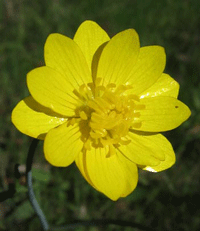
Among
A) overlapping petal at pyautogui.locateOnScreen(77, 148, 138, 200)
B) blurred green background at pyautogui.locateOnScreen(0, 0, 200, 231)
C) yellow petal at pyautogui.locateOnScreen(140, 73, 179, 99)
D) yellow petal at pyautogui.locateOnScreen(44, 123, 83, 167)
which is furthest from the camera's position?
blurred green background at pyautogui.locateOnScreen(0, 0, 200, 231)

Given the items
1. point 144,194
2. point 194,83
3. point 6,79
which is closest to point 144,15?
point 194,83

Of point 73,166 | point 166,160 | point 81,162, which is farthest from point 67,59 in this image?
A: point 73,166

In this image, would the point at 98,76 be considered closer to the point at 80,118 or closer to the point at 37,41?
the point at 80,118

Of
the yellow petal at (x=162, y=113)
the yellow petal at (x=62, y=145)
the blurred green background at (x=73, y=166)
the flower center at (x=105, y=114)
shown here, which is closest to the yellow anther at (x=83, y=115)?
the flower center at (x=105, y=114)

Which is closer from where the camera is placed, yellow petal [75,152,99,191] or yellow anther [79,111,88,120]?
yellow petal [75,152,99,191]

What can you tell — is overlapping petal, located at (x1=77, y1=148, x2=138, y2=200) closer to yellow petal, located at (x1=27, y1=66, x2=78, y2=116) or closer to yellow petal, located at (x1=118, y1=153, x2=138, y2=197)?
yellow petal, located at (x1=118, y1=153, x2=138, y2=197)

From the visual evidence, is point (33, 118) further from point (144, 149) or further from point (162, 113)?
point (162, 113)

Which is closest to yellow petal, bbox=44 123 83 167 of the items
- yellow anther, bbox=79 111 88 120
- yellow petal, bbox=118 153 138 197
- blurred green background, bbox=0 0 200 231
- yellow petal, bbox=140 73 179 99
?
yellow anther, bbox=79 111 88 120

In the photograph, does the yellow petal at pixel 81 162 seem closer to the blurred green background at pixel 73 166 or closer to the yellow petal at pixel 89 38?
the yellow petal at pixel 89 38
